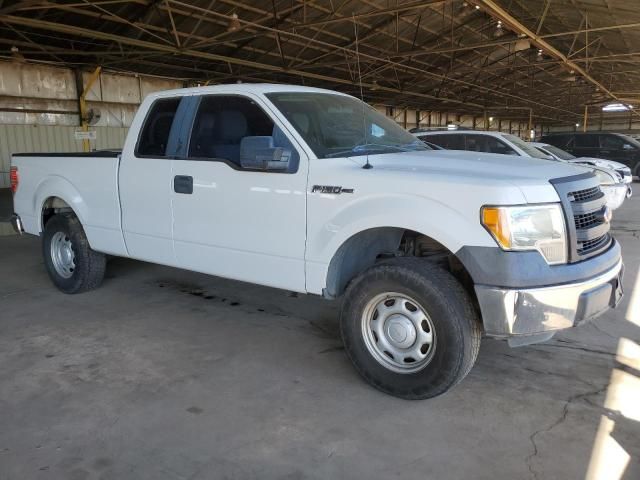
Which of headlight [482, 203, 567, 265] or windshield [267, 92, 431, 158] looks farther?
windshield [267, 92, 431, 158]

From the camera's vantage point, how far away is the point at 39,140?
15.5 meters

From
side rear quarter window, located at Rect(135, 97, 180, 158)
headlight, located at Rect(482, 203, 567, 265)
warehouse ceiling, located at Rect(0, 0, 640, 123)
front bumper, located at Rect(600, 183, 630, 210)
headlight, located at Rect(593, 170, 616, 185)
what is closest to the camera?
headlight, located at Rect(482, 203, 567, 265)

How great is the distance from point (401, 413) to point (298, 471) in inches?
32.1

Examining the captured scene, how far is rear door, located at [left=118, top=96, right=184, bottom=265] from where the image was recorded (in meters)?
4.45

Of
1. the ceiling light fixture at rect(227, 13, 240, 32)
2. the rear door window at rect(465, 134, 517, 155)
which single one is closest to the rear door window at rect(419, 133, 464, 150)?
the rear door window at rect(465, 134, 517, 155)

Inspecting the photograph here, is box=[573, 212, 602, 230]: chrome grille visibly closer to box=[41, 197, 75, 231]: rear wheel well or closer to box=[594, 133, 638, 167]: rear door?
box=[41, 197, 75, 231]: rear wheel well

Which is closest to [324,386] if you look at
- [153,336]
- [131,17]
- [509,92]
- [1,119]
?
[153,336]

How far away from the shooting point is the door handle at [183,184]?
4.21 m

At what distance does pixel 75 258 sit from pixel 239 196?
2567 millimetres

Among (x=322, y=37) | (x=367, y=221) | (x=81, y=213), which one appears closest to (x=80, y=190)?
(x=81, y=213)

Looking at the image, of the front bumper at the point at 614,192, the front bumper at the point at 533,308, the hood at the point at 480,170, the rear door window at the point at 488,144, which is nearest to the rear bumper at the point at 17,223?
the hood at the point at 480,170

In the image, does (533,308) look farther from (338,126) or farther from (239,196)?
(239,196)

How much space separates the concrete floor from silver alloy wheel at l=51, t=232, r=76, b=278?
28.1 inches

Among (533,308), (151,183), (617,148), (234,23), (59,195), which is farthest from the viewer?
(617,148)
